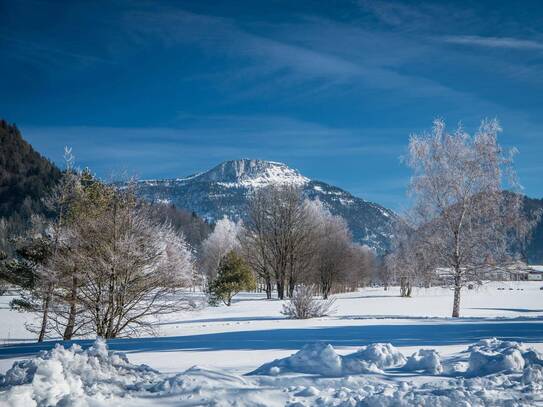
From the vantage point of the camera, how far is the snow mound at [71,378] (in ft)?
14.9

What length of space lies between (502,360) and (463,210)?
14.7m

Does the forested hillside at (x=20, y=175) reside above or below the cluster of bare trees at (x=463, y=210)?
above

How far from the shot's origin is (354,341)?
10.4 m

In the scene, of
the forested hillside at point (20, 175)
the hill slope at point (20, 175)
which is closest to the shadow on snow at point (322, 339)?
the forested hillside at point (20, 175)

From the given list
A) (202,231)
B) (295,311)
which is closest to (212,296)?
(295,311)

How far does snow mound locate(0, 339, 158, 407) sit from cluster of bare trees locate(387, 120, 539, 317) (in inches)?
669

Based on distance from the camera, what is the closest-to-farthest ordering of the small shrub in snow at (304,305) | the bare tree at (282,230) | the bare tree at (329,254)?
the small shrub in snow at (304,305) → the bare tree at (282,230) → the bare tree at (329,254)

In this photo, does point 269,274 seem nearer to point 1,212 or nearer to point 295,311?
point 295,311

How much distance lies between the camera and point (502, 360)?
6434mm

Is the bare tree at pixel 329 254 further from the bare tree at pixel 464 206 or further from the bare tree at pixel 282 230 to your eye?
the bare tree at pixel 464 206

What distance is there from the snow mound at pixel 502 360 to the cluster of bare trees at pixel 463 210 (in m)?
13.8

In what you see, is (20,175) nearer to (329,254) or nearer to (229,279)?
(329,254)

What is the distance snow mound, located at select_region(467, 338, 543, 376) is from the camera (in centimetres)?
629

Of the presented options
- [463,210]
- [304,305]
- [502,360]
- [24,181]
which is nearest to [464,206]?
[463,210]
